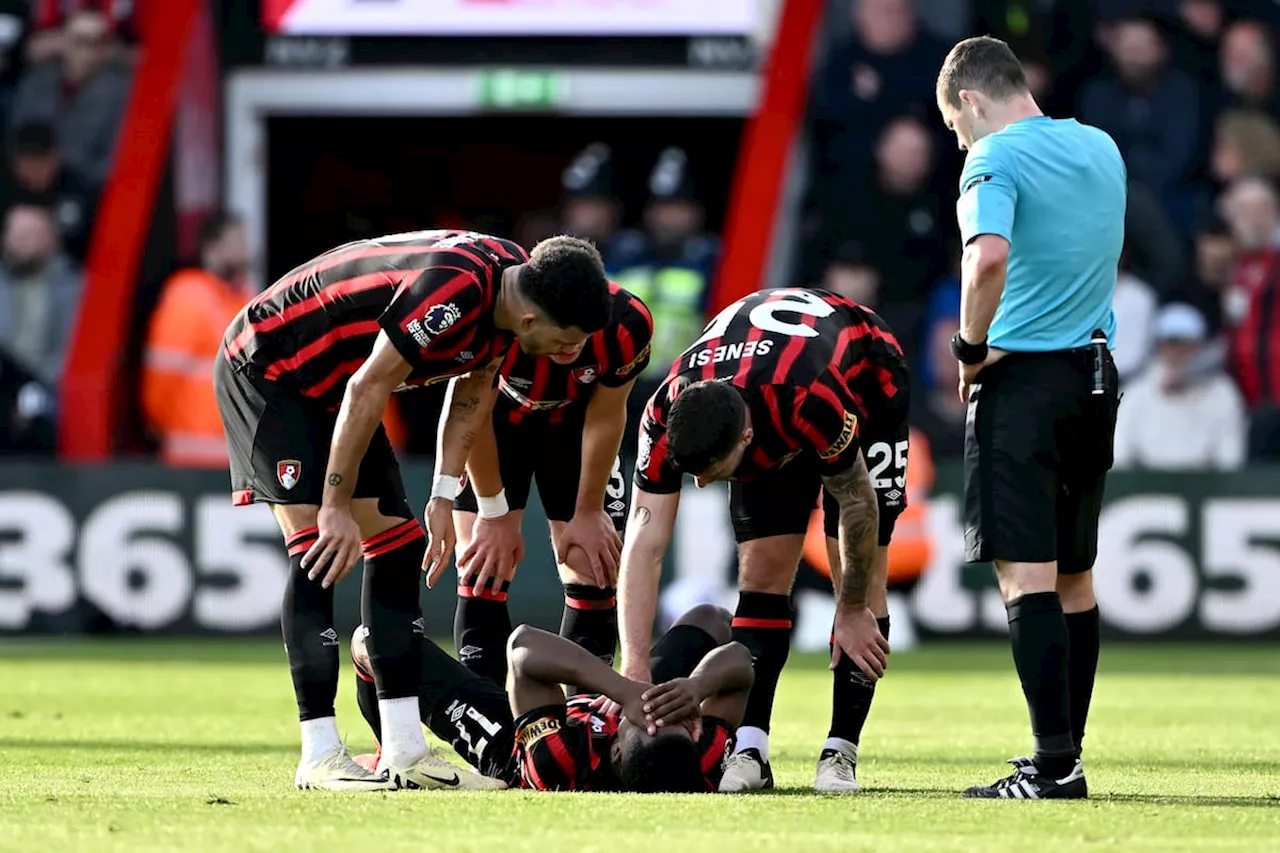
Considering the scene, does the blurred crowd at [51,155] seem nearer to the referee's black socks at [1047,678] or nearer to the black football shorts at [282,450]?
the black football shorts at [282,450]

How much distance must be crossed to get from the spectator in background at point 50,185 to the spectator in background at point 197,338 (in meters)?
1.27

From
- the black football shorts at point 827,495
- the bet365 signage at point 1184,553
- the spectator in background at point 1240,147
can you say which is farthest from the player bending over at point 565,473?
the spectator in background at point 1240,147

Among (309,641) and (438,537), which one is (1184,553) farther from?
(309,641)

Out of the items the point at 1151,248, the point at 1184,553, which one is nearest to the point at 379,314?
the point at 1184,553

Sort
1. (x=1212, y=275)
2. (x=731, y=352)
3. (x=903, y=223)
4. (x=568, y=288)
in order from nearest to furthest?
(x=568, y=288), (x=731, y=352), (x=1212, y=275), (x=903, y=223)

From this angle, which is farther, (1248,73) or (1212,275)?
(1248,73)

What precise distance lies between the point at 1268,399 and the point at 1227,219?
1.38 meters

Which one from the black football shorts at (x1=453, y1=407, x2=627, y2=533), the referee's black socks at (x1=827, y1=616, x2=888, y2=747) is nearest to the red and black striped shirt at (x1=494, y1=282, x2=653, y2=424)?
the black football shorts at (x1=453, y1=407, x2=627, y2=533)

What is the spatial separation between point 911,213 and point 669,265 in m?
1.88

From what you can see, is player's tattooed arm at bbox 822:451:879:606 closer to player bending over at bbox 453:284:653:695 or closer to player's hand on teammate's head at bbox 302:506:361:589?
player bending over at bbox 453:284:653:695

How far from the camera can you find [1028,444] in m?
7.03

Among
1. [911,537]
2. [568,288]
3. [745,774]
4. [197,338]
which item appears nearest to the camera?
[568,288]

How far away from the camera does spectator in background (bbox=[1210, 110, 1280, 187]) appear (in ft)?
55.9

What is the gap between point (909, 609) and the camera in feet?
50.5
